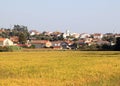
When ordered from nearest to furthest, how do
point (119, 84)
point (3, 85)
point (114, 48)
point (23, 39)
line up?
point (3, 85)
point (119, 84)
point (114, 48)
point (23, 39)

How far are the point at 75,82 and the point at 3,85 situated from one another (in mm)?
3840

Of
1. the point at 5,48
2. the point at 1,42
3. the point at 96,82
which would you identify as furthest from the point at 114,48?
the point at 96,82

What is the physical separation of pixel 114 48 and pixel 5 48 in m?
30.1

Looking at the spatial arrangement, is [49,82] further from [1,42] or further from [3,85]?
[1,42]

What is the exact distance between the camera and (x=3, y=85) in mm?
16547

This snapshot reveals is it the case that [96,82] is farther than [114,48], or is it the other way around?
[114,48]

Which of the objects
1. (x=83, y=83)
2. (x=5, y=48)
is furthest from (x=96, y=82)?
(x=5, y=48)

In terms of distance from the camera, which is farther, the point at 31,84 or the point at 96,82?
the point at 96,82

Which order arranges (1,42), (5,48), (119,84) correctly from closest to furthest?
(119,84) → (5,48) → (1,42)

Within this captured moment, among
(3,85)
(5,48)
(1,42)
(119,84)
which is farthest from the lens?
(1,42)

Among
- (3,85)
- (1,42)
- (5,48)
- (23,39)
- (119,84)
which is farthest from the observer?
(23,39)

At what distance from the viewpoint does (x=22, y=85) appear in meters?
16.8

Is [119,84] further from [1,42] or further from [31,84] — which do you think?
[1,42]

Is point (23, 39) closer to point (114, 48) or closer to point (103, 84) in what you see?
point (114, 48)
